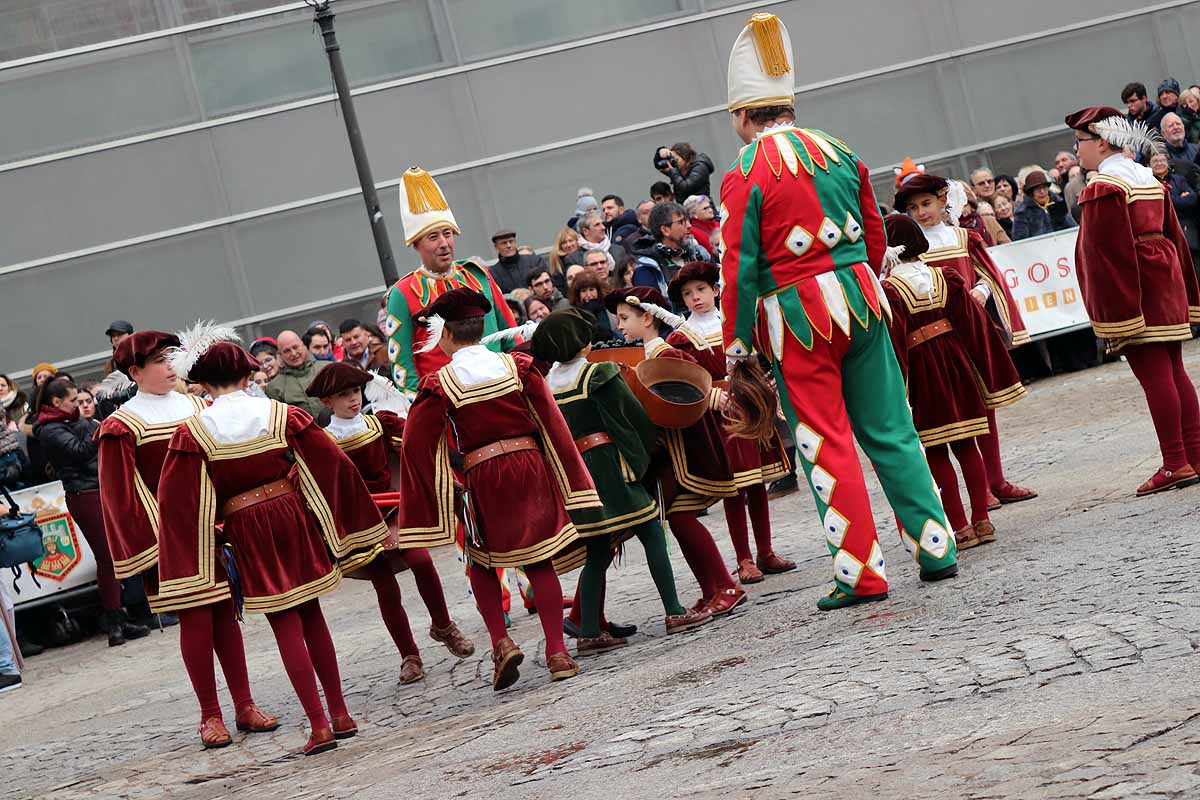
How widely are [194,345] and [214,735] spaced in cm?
184

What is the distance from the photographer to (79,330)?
20094mm

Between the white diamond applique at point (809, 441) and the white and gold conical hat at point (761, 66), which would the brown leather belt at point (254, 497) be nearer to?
the white diamond applique at point (809, 441)

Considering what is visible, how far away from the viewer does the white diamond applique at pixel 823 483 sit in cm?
683

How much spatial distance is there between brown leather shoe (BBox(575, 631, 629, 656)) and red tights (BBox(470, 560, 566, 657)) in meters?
0.47

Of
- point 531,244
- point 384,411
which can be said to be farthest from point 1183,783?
point 531,244

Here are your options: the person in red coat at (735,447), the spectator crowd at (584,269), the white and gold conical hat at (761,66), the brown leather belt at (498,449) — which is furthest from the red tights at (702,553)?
the spectator crowd at (584,269)

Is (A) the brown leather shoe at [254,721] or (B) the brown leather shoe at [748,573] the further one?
(B) the brown leather shoe at [748,573]

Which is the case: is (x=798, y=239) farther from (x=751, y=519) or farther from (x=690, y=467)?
(x=751, y=519)

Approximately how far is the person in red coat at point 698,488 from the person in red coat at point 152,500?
7.08ft

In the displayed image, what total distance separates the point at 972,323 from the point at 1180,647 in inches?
136

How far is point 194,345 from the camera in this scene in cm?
761

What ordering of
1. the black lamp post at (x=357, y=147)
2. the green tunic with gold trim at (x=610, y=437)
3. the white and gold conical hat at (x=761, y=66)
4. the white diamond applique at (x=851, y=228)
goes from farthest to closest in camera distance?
the black lamp post at (x=357, y=147)
the green tunic with gold trim at (x=610, y=437)
the white and gold conical hat at (x=761, y=66)
the white diamond applique at (x=851, y=228)

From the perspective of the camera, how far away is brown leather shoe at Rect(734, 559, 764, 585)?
8.83m

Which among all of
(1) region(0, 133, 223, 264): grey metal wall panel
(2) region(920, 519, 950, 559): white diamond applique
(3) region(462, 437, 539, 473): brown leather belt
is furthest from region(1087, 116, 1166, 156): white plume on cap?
(1) region(0, 133, 223, 264): grey metal wall panel
